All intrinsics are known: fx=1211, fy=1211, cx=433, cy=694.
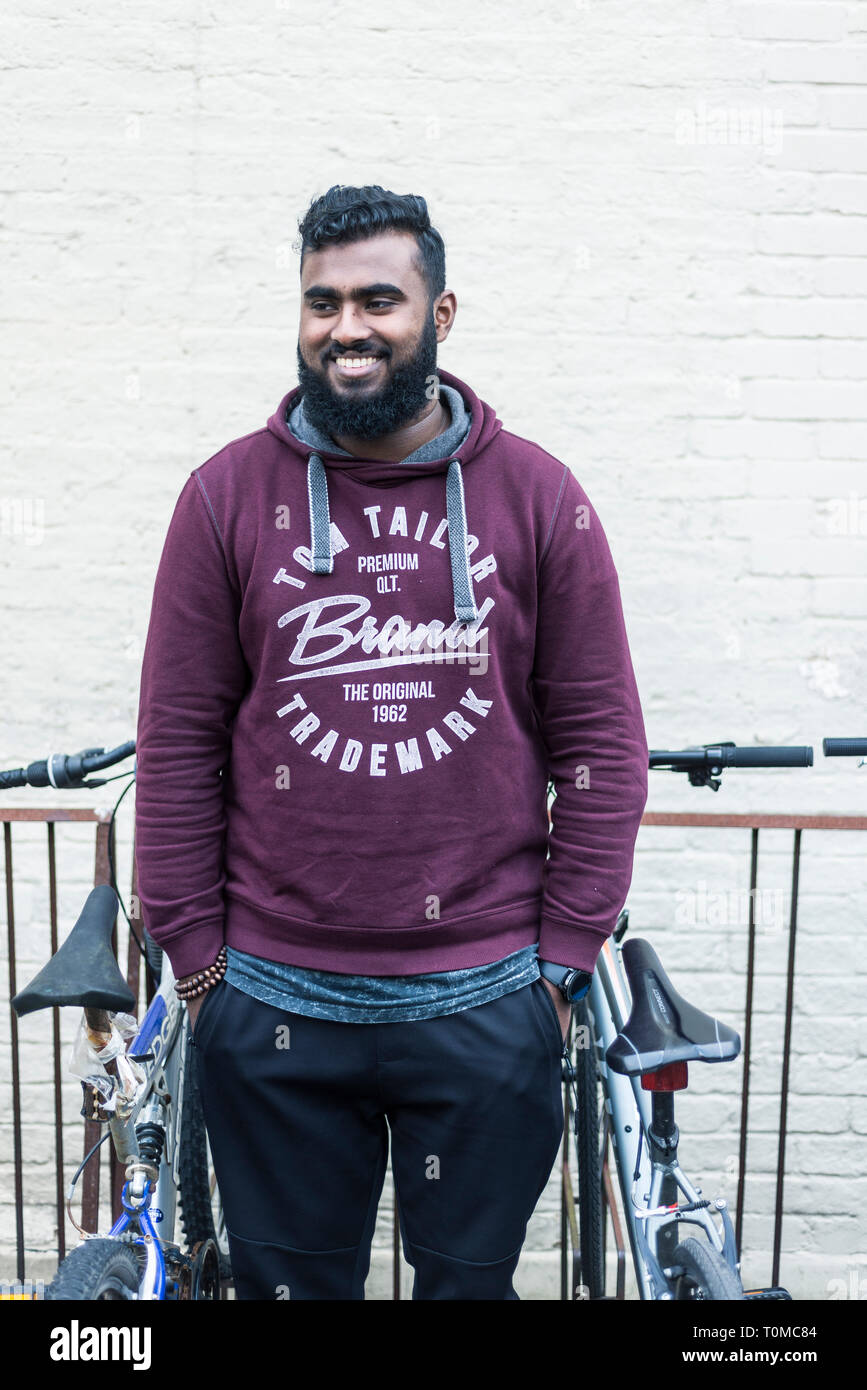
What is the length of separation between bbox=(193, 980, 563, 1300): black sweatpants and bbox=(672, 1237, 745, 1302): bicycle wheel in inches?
9.3

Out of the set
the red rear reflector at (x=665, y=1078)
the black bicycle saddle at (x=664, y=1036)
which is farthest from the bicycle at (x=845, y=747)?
the red rear reflector at (x=665, y=1078)

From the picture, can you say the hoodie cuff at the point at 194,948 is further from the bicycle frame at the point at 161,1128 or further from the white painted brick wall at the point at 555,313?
the white painted brick wall at the point at 555,313

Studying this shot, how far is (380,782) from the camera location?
1744mm

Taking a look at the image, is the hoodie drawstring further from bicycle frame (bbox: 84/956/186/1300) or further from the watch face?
bicycle frame (bbox: 84/956/186/1300)

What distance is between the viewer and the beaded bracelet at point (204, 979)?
187 cm

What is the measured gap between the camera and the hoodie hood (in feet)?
5.77

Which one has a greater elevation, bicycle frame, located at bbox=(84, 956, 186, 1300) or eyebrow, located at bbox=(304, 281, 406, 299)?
eyebrow, located at bbox=(304, 281, 406, 299)

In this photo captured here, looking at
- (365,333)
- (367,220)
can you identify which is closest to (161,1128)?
(365,333)

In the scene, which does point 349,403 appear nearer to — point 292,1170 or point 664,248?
point 292,1170

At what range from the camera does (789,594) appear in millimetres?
3391

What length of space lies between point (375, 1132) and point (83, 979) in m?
0.52

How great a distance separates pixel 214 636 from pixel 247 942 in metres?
0.47

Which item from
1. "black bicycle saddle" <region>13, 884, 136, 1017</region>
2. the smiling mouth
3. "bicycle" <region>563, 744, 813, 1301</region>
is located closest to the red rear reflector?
"bicycle" <region>563, 744, 813, 1301</region>
